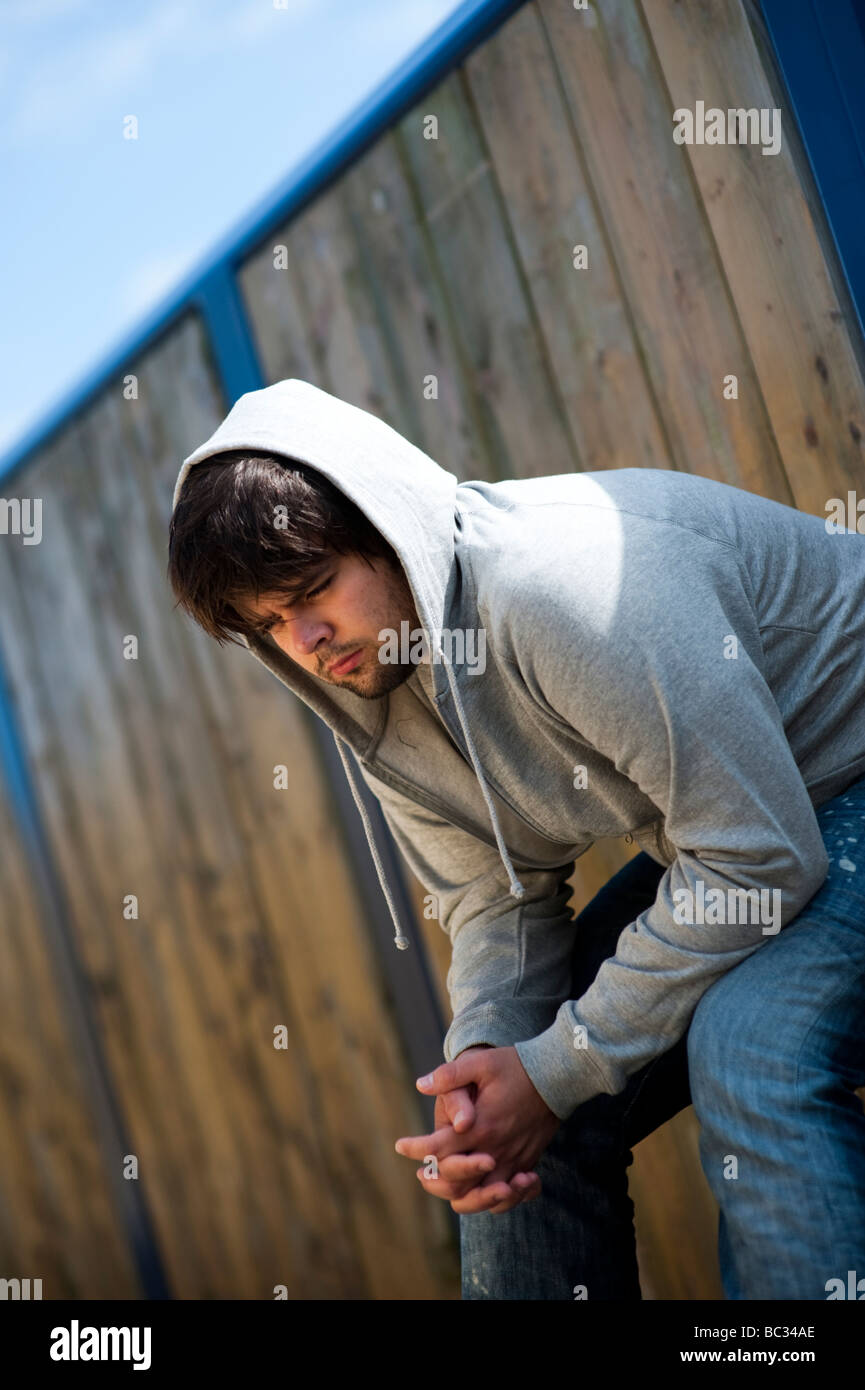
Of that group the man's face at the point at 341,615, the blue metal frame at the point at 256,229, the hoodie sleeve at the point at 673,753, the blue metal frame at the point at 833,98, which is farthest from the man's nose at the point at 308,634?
the blue metal frame at the point at 256,229

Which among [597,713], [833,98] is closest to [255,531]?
[597,713]

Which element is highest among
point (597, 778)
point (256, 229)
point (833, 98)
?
point (256, 229)

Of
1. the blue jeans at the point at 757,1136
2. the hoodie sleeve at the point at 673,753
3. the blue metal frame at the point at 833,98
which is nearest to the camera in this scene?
the blue jeans at the point at 757,1136

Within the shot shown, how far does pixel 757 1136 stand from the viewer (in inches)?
37.9

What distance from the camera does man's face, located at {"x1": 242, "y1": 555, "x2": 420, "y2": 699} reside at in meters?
1.28

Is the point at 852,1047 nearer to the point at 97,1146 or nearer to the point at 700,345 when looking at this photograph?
the point at 700,345

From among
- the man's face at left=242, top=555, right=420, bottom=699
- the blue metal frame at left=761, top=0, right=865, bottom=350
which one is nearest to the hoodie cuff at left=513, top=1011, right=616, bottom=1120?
the man's face at left=242, top=555, right=420, bottom=699

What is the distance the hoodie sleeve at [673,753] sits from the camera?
3.43ft

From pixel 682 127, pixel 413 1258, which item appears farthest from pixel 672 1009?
pixel 413 1258

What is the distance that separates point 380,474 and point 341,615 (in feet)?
0.51

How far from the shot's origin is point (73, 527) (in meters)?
2.79

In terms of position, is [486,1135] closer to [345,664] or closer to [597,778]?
[597,778]

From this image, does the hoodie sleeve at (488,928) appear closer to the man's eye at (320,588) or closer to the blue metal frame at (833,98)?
the man's eye at (320,588)

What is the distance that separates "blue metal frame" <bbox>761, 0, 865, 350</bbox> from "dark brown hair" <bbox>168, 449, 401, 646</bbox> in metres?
0.77
